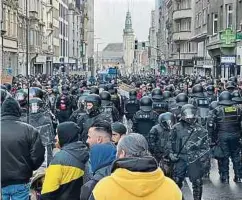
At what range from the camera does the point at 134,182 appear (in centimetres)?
409

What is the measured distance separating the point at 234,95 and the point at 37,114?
536 centimetres

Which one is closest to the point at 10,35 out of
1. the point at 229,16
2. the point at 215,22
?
the point at 215,22

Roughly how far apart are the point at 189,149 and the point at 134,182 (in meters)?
5.55

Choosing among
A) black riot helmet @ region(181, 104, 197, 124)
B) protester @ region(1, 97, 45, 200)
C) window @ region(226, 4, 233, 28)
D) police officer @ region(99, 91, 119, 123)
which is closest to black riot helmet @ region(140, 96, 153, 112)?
police officer @ region(99, 91, 119, 123)

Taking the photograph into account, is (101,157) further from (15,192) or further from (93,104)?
(93,104)

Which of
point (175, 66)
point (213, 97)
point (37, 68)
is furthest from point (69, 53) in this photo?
point (213, 97)

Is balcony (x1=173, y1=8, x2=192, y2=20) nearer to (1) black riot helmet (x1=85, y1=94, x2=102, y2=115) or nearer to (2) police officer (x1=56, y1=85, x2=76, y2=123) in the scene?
(2) police officer (x1=56, y1=85, x2=76, y2=123)

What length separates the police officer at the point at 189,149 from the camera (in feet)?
31.4

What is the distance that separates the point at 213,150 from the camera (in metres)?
12.7

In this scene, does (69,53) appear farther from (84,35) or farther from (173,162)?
(173,162)

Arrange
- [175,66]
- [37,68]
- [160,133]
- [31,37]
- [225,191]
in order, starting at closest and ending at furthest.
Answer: [160,133] < [225,191] < [31,37] < [37,68] < [175,66]

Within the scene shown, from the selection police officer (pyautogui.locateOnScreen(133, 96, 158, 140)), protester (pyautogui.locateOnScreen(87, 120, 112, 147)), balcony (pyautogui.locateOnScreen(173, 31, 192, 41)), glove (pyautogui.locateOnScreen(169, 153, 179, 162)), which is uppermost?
balcony (pyautogui.locateOnScreen(173, 31, 192, 41))

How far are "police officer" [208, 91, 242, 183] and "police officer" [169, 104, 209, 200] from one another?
2735mm

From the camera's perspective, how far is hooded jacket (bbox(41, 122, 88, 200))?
5910mm
